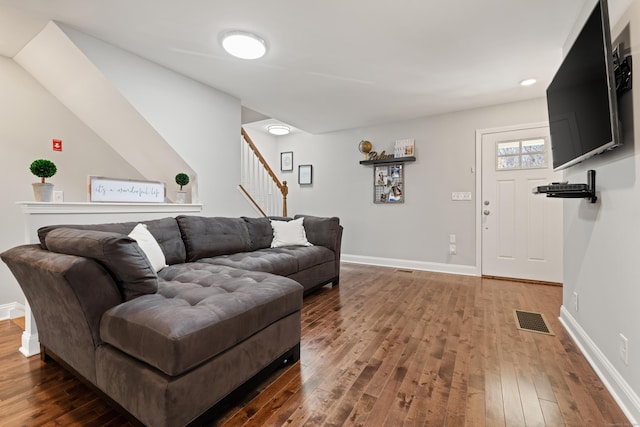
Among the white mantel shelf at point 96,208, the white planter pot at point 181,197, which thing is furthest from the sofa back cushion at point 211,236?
the white planter pot at point 181,197

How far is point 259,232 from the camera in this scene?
11.0 feet

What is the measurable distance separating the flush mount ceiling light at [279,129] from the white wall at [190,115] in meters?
1.50

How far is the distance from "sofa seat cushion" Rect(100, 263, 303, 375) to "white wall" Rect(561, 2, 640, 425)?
65.6 inches

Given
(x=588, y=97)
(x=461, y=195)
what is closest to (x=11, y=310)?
(x=588, y=97)

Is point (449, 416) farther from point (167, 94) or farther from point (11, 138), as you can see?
point (11, 138)

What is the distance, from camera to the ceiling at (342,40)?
206 centimetres

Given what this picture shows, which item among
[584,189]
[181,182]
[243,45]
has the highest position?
[243,45]

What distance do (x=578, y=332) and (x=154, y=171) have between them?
167 inches

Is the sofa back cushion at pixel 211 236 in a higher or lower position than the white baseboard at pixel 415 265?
higher

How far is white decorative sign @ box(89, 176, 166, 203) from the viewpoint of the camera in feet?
8.06

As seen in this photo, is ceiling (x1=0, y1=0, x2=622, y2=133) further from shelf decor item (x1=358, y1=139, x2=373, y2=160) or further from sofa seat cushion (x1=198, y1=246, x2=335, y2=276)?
sofa seat cushion (x1=198, y1=246, x2=335, y2=276)

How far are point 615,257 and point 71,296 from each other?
272 cm

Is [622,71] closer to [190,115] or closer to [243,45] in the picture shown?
[243,45]

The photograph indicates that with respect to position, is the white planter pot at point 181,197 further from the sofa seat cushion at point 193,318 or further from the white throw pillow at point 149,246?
the sofa seat cushion at point 193,318
